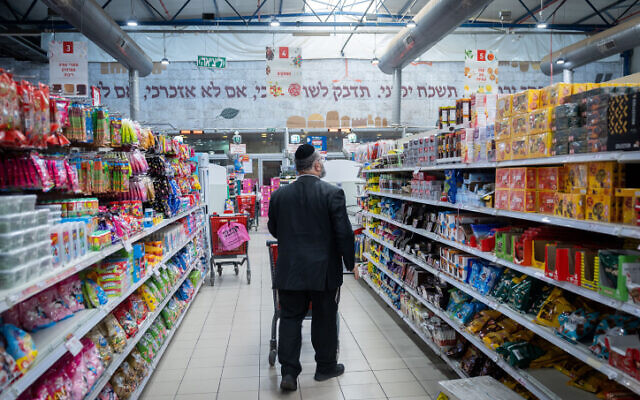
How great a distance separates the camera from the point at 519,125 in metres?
2.77

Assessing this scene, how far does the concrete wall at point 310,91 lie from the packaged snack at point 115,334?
14.3 metres

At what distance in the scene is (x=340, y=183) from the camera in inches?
452

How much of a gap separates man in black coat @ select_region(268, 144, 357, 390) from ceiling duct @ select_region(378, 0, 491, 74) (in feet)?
18.6

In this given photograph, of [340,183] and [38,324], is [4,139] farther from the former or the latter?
[340,183]

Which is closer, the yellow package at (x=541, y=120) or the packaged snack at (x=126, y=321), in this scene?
the yellow package at (x=541, y=120)

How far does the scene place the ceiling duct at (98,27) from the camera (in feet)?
26.2

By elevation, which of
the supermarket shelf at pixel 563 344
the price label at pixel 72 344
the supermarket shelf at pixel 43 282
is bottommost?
the supermarket shelf at pixel 563 344

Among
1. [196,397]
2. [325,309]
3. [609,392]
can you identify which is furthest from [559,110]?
[196,397]

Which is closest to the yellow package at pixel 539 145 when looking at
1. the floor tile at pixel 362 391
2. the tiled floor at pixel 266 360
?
the tiled floor at pixel 266 360

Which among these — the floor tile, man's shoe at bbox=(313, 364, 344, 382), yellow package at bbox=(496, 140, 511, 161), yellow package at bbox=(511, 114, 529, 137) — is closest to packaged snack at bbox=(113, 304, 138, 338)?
man's shoe at bbox=(313, 364, 344, 382)

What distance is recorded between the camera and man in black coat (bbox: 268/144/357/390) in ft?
11.1

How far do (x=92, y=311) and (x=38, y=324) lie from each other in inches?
15.6

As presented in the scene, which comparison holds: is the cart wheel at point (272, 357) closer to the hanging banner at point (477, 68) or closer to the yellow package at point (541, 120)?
the yellow package at point (541, 120)

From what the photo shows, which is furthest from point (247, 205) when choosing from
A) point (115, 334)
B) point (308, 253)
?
point (115, 334)
